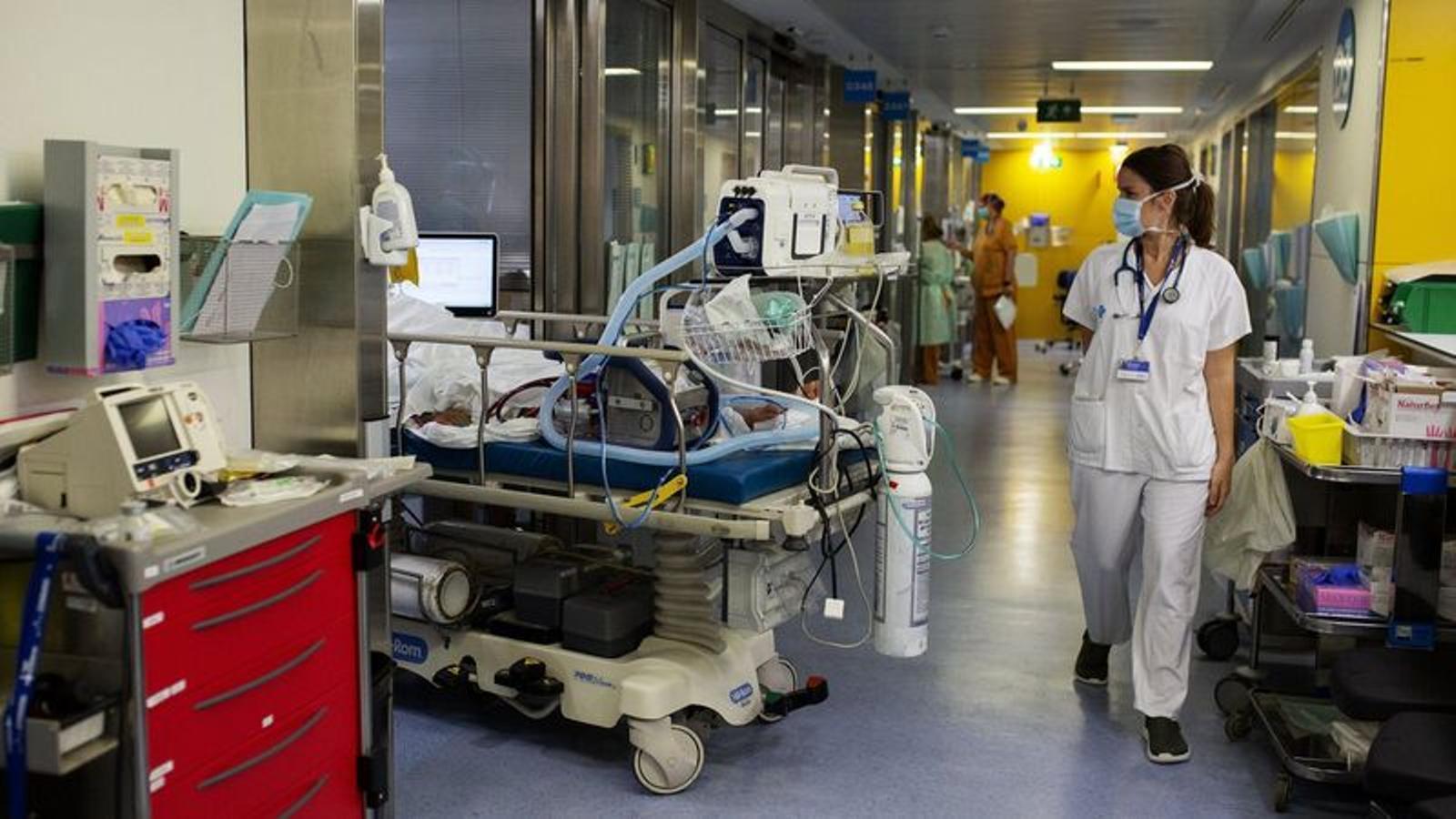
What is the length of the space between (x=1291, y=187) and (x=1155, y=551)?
6.85m

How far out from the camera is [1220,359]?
12.8 feet

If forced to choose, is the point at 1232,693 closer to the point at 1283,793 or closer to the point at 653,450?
the point at 1283,793

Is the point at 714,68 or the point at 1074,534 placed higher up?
the point at 714,68

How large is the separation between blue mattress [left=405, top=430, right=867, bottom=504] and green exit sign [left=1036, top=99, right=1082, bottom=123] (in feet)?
35.1

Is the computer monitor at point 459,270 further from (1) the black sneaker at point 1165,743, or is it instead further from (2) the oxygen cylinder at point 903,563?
(1) the black sneaker at point 1165,743

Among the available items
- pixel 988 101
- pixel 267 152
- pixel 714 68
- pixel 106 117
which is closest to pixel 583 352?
pixel 267 152

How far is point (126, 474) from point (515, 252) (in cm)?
365

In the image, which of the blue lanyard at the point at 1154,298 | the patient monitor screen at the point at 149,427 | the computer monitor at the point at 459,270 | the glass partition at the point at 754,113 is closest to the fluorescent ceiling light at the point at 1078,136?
the glass partition at the point at 754,113

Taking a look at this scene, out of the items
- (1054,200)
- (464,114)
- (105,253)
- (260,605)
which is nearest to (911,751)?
(260,605)

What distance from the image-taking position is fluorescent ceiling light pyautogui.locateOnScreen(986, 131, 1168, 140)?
62.8ft

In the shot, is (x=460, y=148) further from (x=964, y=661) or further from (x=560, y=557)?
(x=964, y=661)

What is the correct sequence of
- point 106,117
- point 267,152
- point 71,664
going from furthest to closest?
1. point 267,152
2. point 106,117
3. point 71,664

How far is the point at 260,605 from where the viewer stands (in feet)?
8.17

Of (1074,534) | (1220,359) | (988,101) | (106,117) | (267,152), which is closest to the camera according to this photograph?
(106,117)
